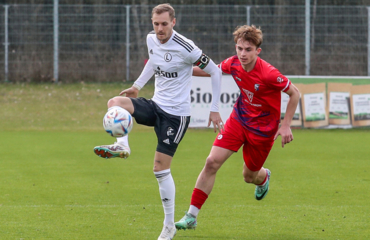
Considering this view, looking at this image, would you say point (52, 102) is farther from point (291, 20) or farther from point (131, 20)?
point (291, 20)

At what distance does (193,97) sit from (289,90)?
7694mm

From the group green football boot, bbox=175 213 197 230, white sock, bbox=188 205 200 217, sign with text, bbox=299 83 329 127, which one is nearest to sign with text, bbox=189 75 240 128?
sign with text, bbox=299 83 329 127

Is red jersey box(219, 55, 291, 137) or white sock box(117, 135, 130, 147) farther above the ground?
red jersey box(219, 55, 291, 137)

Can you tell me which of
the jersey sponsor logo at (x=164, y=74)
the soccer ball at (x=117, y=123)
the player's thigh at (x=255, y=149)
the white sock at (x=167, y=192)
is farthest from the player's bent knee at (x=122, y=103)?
the player's thigh at (x=255, y=149)

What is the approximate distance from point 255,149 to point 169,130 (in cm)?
109

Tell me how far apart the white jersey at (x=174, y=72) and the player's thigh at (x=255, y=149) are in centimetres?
84

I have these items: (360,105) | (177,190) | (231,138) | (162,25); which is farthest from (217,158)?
(360,105)

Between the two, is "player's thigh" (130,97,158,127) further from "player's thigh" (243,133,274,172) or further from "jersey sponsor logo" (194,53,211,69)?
"player's thigh" (243,133,274,172)

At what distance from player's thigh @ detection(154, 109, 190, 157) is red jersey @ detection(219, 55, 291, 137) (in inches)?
30.7

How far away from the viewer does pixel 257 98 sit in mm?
5648

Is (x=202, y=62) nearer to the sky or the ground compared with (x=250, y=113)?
nearer to the sky

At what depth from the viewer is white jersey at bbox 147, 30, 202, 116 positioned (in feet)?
17.1

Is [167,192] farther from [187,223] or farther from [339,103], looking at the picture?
[339,103]

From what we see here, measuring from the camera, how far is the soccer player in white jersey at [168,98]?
5.08 metres
